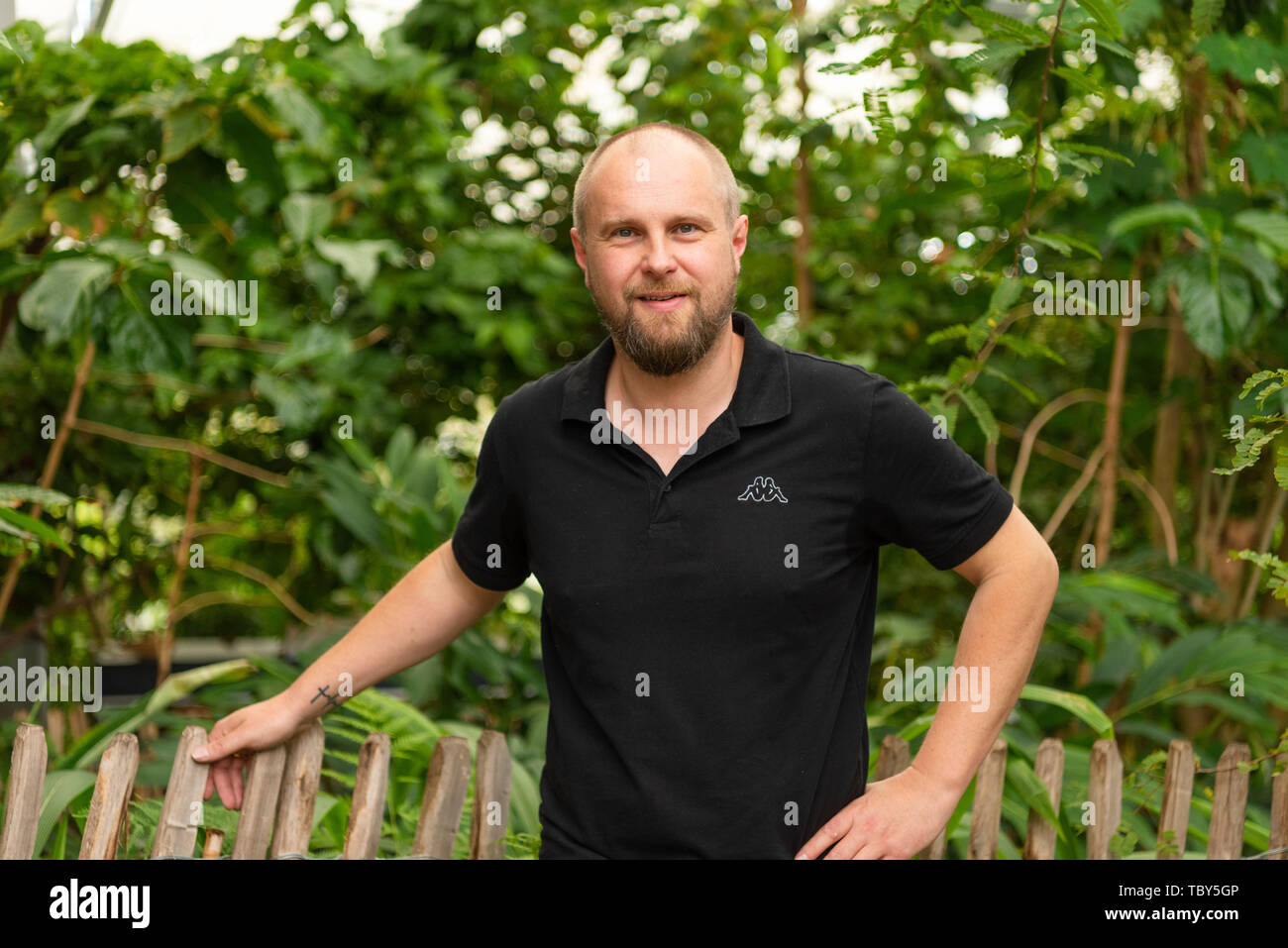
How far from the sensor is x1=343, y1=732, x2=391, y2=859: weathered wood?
1.76 m

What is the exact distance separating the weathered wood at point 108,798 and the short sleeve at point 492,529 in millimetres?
511

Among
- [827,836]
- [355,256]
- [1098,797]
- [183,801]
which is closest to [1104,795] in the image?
[1098,797]

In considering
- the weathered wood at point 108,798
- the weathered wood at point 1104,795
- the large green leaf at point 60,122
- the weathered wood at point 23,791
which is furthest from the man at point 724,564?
the large green leaf at point 60,122

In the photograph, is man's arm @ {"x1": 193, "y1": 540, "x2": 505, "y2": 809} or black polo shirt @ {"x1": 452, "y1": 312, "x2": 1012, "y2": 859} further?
man's arm @ {"x1": 193, "y1": 540, "x2": 505, "y2": 809}

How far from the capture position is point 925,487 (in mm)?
1469

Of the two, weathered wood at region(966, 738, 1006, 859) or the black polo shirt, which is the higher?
the black polo shirt

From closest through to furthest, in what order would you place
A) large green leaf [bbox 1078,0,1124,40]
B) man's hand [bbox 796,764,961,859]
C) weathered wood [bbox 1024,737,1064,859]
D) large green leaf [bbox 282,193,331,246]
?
man's hand [bbox 796,764,961,859]
large green leaf [bbox 1078,0,1124,40]
weathered wood [bbox 1024,737,1064,859]
large green leaf [bbox 282,193,331,246]

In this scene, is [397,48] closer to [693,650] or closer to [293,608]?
[293,608]

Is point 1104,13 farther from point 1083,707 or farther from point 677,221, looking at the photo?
point 1083,707

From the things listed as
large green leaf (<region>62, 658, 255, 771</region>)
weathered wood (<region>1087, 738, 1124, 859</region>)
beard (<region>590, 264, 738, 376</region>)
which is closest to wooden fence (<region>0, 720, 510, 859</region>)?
large green leaf (<region>62, 658, 255, 771</region>)

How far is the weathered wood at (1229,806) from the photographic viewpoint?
1773 millimetres

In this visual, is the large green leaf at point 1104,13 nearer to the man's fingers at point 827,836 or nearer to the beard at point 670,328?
the beard at point 670,328

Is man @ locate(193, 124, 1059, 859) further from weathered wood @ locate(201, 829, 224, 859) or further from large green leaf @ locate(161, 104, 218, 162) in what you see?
large green leaf @ locate(161, 104, 218, 162)

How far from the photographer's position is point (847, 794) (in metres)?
1.53
